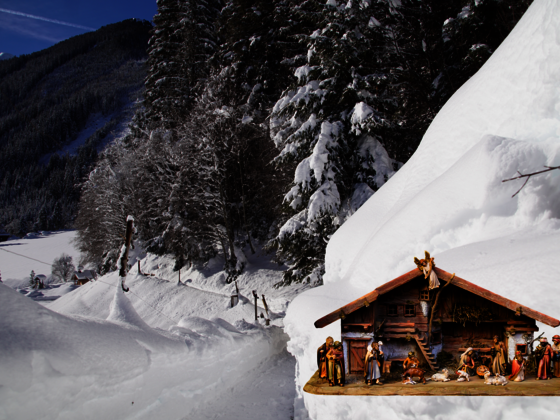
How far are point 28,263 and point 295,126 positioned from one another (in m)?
49.0

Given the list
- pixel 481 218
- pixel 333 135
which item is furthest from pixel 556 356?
pixel 333 135

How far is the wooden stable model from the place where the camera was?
2.18 metres

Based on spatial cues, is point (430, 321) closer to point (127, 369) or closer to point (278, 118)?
point (127, 369)

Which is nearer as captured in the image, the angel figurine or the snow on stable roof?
the snow on stable roof

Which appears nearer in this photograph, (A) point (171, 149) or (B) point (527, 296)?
(B) point (527, 296)

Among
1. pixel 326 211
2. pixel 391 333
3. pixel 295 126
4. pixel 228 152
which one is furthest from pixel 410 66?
Result: pixel 391 333

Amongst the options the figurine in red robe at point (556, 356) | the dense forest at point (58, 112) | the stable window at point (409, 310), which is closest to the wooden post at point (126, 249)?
the stable window at point (409, 310)

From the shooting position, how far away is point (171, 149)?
75.7ft

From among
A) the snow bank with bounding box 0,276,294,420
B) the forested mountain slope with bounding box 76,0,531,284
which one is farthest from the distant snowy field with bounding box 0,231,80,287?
the snow bank with bounding box 0,276,294,420

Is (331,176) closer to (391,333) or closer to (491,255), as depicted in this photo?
(491,255)

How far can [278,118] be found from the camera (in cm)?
1392

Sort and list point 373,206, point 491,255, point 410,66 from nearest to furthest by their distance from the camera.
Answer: point 491,255
point 373,206
point 410,66

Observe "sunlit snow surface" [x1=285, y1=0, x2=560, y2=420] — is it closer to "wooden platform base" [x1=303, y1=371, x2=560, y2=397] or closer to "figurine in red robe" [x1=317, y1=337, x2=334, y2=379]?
"wooden platform base" [x1=303, y1=371, x2=560, y2=397]

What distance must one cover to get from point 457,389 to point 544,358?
59 cm
